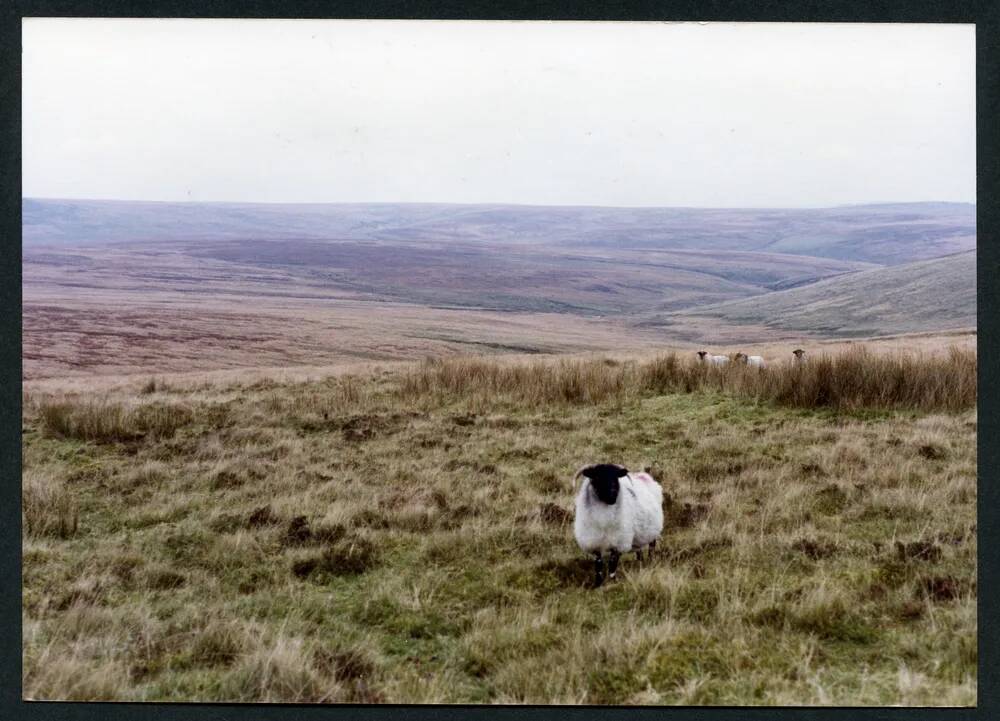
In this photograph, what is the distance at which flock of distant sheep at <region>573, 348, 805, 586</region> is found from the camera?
17.9ft

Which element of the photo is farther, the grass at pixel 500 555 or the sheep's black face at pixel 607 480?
the sheep's black face at pixel 607 480

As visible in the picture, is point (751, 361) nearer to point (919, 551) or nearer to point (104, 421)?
point (919, 551)

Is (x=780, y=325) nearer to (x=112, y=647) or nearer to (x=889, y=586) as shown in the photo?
(x=889, y=586)

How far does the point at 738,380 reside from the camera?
12.0 metres

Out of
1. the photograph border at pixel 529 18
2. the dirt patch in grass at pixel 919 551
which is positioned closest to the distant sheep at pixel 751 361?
the photograph border at pixel 529 18

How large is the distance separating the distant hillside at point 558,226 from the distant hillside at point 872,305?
89 cm

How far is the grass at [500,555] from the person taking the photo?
462 centimetres

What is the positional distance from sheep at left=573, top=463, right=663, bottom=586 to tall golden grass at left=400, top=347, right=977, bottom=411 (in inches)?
241

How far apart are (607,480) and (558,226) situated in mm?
28756

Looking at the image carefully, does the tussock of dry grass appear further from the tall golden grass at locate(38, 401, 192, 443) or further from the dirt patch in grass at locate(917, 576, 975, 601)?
the dirt patch in grass at locate(917, 576, 975, 601)

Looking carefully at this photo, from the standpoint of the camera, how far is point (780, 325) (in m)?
27.6

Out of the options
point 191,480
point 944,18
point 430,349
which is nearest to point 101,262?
point 430,349

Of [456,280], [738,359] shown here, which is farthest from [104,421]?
[456,280]

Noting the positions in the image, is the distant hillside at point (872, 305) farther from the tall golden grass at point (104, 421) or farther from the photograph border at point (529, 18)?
the tall golden grass at point (104, 421)
